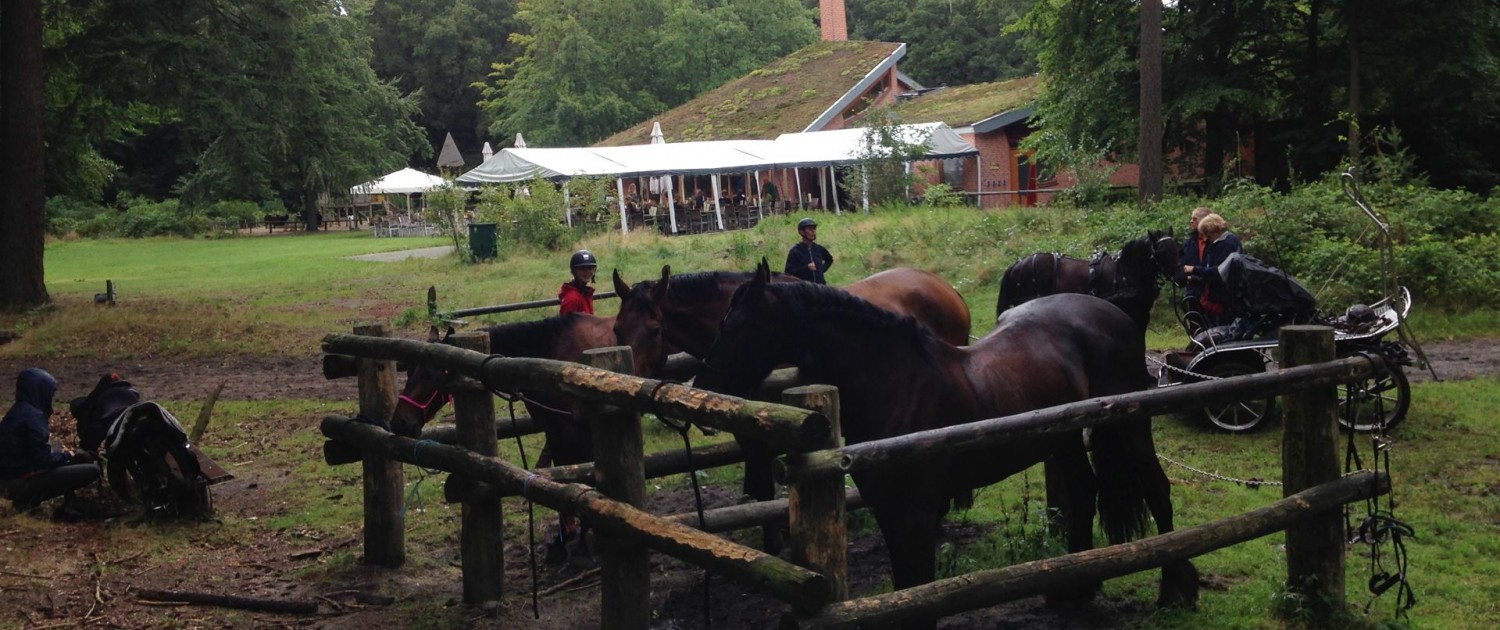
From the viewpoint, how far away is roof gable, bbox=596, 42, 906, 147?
154 feet

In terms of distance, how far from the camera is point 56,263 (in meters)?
35.1

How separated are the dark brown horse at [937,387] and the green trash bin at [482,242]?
2224 centimetres

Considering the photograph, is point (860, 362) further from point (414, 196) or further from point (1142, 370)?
point (414, 196)

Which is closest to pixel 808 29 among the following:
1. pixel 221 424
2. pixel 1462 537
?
pixel 221 424

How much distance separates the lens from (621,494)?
4844 mm

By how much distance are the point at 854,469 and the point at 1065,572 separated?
1.16 metres

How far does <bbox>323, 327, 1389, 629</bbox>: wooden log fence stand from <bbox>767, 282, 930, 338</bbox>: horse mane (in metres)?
0.56

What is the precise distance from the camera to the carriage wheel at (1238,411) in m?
A: 9.50

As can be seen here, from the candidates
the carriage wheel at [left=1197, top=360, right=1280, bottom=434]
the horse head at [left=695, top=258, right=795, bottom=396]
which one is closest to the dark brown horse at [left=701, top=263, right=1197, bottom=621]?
the horse head at [left=695, top=258, right=795, bottom=396]

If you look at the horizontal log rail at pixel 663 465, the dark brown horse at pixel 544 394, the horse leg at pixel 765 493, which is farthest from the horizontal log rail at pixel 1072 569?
the dark brown horse at pixel 544 394

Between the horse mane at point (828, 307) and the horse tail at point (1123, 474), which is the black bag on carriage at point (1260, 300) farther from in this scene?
the horse mane at point (828, 307)

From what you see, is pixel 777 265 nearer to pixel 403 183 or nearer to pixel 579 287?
pixel 579 287

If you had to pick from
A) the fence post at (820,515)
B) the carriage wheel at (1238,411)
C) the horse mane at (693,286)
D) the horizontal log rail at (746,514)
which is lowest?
the carriage wheel at (1238,411)

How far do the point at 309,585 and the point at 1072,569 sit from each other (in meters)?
4.26
